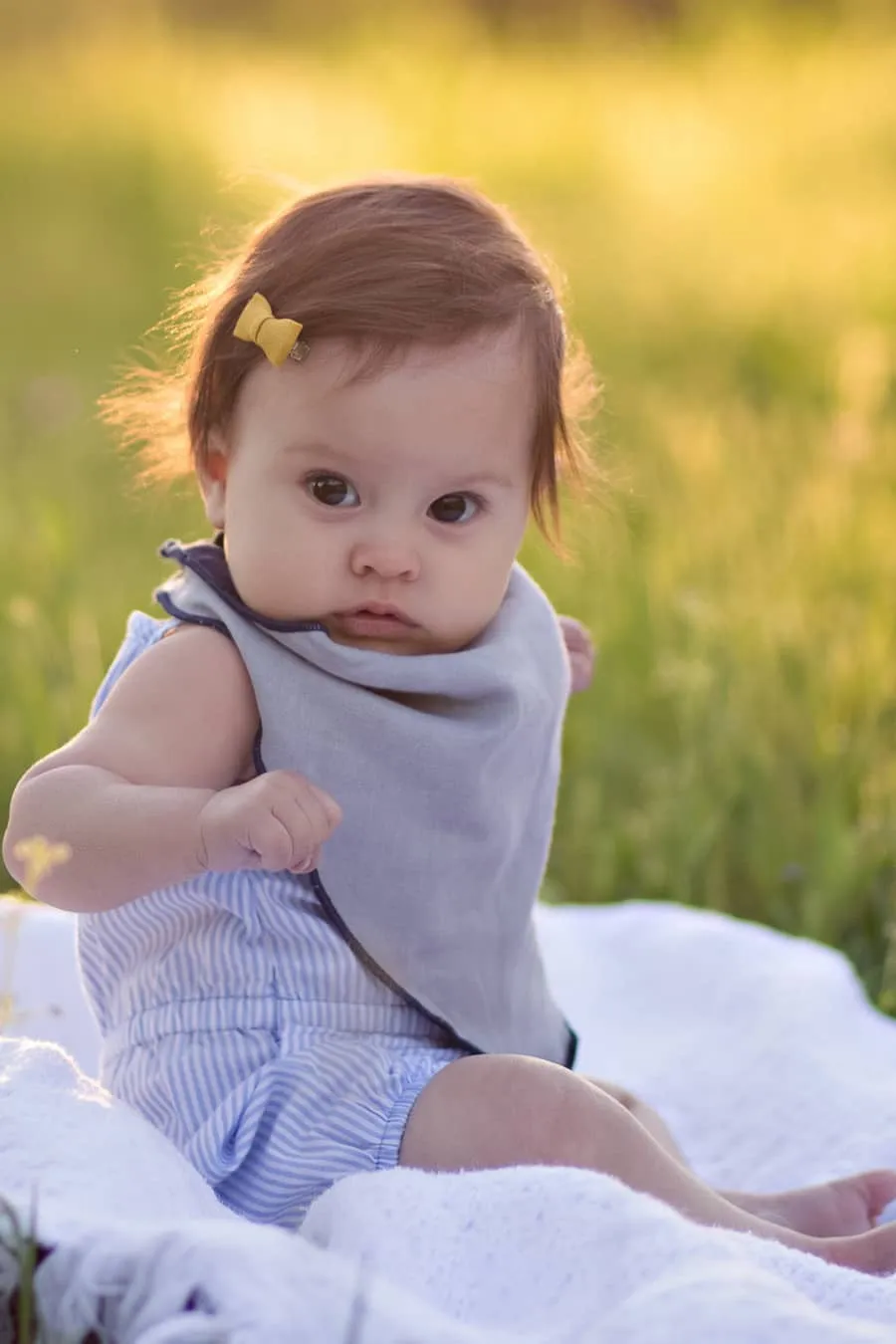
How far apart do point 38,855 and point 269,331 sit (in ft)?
1.63

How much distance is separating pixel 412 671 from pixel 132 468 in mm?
2955

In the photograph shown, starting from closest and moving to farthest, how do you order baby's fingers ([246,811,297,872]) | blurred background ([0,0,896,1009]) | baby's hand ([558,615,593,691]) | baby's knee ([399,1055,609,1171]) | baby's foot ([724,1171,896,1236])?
baby's fingers ([246,811,297,872])
baby's knee ([399,1055,609,1171])
baby's foot ([724,1171,896,1236])
baby's hand ([558,615,593,691])
blurred background ([0,0,896,1009])

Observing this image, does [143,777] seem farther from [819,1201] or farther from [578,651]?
[819,1201]

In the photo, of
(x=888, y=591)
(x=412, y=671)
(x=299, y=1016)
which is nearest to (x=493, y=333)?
(x=412, y=671)

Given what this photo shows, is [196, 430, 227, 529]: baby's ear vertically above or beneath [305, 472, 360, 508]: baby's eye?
beneath

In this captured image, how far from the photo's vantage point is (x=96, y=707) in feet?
5.33

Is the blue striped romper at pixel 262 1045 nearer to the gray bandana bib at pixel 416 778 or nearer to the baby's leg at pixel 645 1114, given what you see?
the gray bandana bib at pixel 416 778

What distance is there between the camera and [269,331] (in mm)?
1498

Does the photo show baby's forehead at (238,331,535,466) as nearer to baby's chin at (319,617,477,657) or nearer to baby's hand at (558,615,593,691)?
baby's chin at (319,617,477,657)

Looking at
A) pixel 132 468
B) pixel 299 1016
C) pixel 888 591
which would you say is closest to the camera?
pixel 299 1016

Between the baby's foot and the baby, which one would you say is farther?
the baby's foot

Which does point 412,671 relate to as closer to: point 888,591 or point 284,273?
point 284,273

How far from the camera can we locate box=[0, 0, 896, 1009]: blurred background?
269cm

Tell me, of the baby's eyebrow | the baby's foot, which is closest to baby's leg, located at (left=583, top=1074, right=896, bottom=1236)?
the baby's foot
